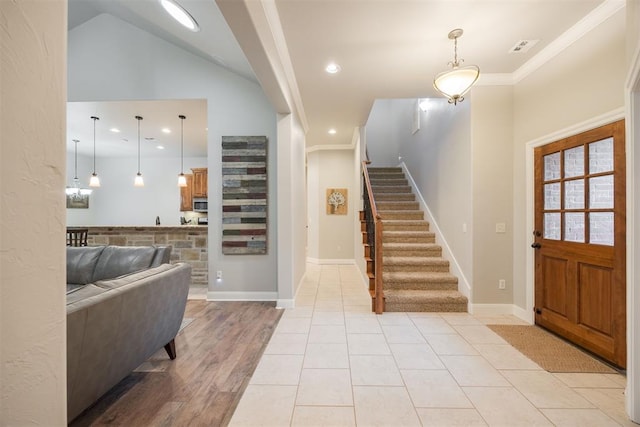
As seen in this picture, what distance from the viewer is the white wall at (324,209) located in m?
6.96

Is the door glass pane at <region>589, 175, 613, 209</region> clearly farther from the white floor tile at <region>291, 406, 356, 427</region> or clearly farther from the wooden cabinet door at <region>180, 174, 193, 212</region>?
the wooden cabinet door at <region>180, 174, 193, 212</region>

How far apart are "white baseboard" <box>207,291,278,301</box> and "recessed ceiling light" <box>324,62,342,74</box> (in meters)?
3.08

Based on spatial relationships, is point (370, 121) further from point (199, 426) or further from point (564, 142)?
point (199, 426)

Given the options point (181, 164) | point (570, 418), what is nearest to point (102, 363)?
point (570, 418)

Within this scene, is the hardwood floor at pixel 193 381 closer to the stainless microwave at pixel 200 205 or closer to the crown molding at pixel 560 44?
the crown molding at pixel 560 44

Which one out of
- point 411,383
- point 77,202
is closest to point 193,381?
point 411,383

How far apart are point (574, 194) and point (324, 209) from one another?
491 centimetres

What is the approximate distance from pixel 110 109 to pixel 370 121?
6.16 metres

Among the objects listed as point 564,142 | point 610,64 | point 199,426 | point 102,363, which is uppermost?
point 610,64

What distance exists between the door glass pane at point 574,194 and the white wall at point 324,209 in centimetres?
441

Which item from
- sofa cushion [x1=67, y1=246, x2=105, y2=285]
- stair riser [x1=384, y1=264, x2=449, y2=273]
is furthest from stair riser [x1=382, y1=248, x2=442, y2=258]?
sofa cushion [x1=67, y1=246, x2=105, y2=285]

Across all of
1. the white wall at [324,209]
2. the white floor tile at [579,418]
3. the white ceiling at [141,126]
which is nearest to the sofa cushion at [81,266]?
the white ceiling at [141,126]

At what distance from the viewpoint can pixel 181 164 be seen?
8172 millimetres

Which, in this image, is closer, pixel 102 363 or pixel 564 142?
pixel 102 363
